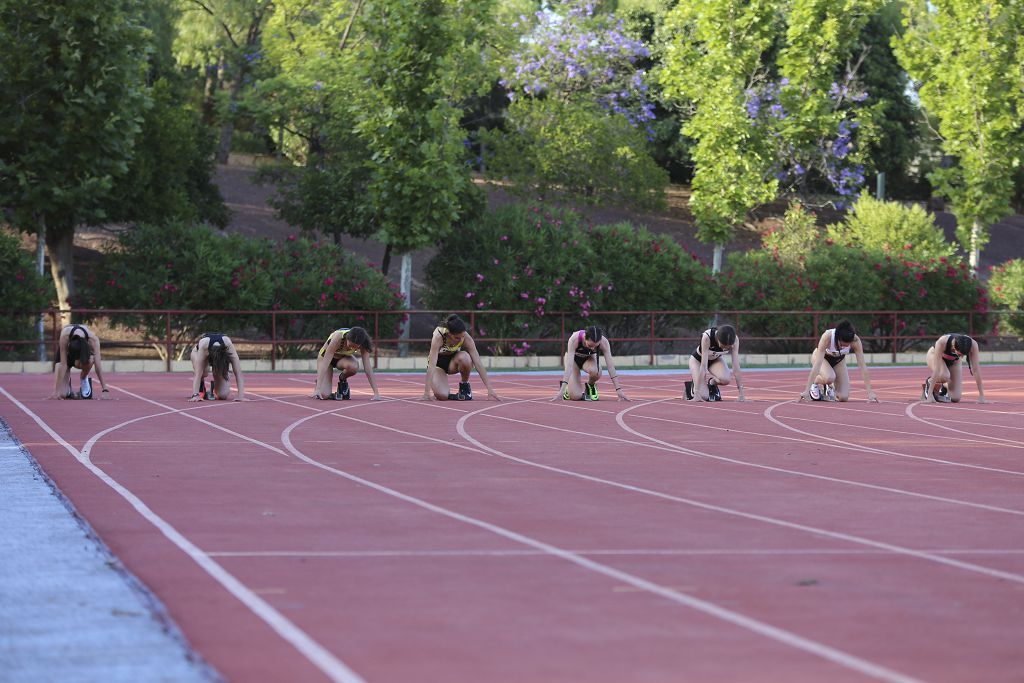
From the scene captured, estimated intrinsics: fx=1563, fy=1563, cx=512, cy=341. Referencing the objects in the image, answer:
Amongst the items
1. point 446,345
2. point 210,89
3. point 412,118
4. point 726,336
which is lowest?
point 446,345

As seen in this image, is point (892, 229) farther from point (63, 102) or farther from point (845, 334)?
point (845, 334)

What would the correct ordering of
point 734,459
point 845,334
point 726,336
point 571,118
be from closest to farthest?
point 734,459 → point 845,334 → point 726,336 → point 571,118

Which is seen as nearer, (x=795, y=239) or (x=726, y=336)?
(x=726, y=336)

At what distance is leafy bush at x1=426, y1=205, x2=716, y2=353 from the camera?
38031mm

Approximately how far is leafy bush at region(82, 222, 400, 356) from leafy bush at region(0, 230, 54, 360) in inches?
65.8

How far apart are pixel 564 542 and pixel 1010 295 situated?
38.8 m

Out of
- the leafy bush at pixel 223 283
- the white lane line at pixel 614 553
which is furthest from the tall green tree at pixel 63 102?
the white lane line at pixel 614 553

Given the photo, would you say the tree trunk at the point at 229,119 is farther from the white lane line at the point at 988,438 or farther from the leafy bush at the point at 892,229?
the white lane line at the point at 988,438

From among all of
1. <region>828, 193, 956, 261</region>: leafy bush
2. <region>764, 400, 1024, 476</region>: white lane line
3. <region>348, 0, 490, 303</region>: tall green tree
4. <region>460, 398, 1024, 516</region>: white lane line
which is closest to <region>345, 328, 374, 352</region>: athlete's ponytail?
<region>460, 398, 1024, 516</region>: white lane line

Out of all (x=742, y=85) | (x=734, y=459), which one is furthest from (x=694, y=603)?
(x=742, y=85)

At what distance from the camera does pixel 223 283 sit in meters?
35.2

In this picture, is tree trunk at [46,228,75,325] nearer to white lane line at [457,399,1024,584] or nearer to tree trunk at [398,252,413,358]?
tree trunk at [398,252,413,358]

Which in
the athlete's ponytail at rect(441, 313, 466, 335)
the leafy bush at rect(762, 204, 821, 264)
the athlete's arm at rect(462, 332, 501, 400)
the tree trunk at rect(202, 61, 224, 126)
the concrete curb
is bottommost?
the concrete curb

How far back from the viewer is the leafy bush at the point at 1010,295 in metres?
44.6
